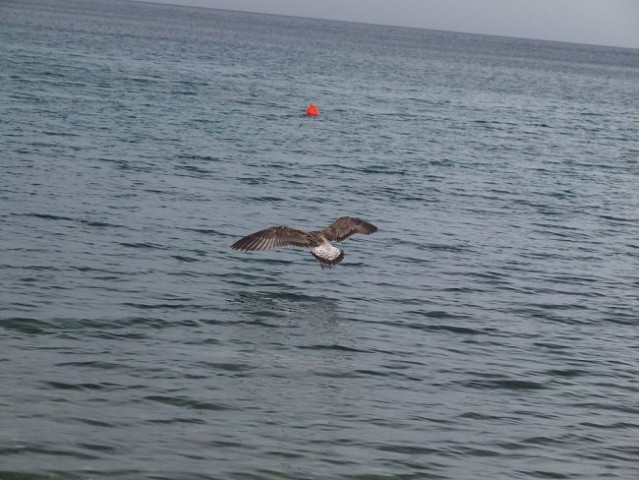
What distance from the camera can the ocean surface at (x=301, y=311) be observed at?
1297 centimetres

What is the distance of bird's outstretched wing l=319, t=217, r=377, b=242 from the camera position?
65.5ft

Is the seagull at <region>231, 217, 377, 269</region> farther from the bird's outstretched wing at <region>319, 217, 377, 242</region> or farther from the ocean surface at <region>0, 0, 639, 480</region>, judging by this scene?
the ocean surface at <region>0, 0, 639, 480</region>

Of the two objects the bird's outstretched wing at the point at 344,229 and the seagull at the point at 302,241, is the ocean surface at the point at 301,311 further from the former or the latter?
the bird's outstretched wing at the point at 344,229

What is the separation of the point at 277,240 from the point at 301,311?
1398mm

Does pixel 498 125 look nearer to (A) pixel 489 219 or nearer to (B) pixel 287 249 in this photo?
(A) pixel 489 219

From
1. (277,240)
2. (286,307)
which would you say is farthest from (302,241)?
(286,307)

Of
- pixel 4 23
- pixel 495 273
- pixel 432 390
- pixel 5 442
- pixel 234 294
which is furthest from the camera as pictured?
pixel 4 23

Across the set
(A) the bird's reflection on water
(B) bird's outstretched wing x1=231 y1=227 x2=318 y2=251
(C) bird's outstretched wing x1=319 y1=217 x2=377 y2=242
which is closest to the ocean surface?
(A) the bird's reflection on water

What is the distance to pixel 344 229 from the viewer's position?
66.4 feet

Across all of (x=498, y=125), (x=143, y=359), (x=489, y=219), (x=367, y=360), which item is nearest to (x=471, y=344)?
(x=367, y=360)

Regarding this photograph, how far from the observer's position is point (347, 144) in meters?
44.2

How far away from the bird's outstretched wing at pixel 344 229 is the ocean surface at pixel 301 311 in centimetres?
118

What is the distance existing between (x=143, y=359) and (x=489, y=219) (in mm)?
16317

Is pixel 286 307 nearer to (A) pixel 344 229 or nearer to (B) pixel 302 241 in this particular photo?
(B) pixel 302 241
